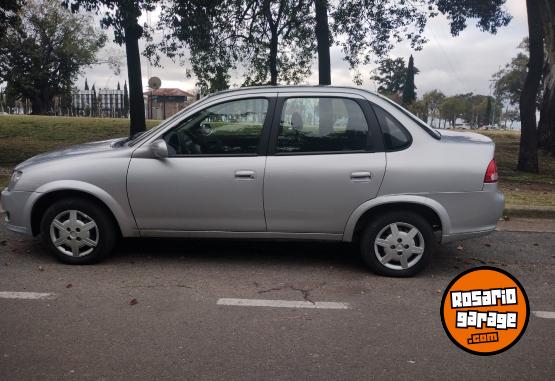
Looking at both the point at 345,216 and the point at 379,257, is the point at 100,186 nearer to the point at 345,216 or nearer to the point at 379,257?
the point at 345,216

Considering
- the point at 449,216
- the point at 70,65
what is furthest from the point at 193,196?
the point at 70,65

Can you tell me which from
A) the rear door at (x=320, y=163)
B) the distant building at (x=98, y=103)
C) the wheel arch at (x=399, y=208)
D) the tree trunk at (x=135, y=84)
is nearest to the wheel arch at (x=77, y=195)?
the rear door at (x=320, y=163)

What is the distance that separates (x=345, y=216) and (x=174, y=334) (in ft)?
6.48

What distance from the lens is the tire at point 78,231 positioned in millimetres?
4887

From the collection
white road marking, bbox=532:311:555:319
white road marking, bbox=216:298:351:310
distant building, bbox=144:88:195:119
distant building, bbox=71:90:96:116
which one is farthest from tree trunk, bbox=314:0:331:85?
distant building, bbox=71:90:96:116

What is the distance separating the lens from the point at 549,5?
12.7 metres

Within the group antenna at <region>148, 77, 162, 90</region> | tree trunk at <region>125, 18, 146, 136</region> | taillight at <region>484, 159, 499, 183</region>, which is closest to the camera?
taillight at <region>484, 159, 499, 183</region>

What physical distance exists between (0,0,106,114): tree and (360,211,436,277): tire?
4916cm

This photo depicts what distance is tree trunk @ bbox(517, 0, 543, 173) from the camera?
11.5 m

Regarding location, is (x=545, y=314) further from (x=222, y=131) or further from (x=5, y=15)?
(x=5, y=15)

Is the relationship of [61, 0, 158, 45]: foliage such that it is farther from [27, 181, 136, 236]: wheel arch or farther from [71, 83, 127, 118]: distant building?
[71, 83, 127, 118]: distant building

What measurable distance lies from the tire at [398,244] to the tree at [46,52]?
49.2 metres

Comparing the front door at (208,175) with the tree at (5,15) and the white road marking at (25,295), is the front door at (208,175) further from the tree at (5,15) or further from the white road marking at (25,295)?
the tree at (5,15)

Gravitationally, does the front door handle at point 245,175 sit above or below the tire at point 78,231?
above
